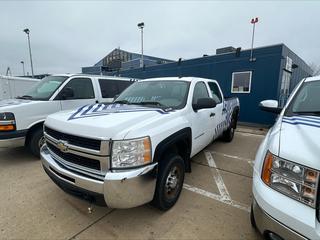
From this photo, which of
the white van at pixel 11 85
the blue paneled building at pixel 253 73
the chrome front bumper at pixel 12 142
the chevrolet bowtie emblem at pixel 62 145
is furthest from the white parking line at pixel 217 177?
the white van at pixel 11 85

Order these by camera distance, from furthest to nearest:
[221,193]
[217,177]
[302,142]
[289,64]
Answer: [289,64] < [217,177] < [221,193] < [302,142]

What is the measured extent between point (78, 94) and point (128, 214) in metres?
3.71

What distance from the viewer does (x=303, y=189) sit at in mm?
1424

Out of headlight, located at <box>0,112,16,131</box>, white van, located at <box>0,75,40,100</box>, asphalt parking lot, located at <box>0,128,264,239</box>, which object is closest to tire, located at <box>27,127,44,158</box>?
headlight, located at <box>0,112,16,131</box>

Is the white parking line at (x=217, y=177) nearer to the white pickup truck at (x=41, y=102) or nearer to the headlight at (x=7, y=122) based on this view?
the white pickup truck at (x=41, y=102)

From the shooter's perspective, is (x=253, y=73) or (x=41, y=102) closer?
(x=41, y=102)

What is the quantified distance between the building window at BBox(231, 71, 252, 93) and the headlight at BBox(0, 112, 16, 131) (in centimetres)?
910

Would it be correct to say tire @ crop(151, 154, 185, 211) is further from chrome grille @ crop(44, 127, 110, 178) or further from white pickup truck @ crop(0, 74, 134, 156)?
white pickup truck @ crop(0, 74, 134, 156)

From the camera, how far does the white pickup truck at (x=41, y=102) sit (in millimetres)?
3934

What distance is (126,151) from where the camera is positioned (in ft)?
6.50

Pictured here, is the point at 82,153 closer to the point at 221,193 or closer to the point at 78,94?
the point at 221,193

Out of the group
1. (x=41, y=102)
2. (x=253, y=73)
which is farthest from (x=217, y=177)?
(x=253, y=73)

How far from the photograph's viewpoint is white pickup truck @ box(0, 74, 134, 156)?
3934 millimetres

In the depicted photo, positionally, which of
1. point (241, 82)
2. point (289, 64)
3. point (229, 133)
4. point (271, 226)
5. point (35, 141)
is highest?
point (289, 64)
